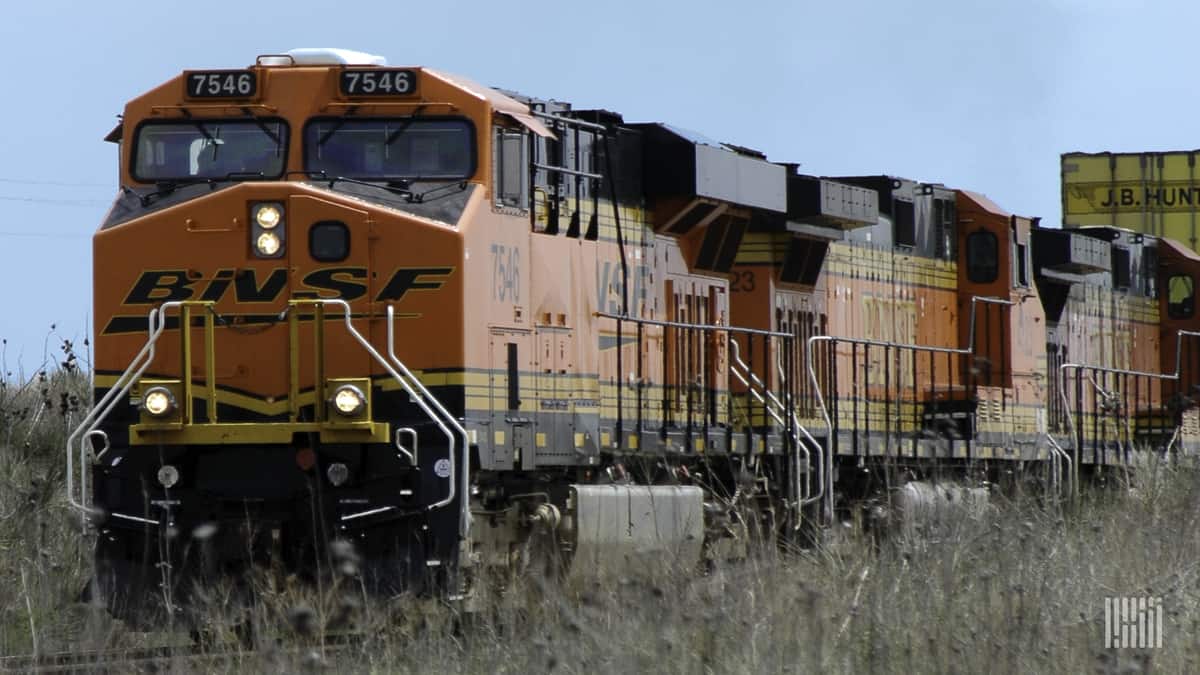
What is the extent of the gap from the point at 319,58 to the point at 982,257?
898cm

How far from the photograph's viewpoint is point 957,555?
32.1ft

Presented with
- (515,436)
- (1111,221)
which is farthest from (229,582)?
(1111,221)

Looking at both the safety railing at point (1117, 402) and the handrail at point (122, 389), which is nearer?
the handrail at point (122, 389)

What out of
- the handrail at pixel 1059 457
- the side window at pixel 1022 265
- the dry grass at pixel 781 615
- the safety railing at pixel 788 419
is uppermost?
the side window at pixel 1022 265

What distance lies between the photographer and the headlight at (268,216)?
11.5 m

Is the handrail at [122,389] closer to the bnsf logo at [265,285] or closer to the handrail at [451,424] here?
the bnsf logo at [265,285]

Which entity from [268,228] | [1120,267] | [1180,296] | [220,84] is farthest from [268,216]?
[1180,296]

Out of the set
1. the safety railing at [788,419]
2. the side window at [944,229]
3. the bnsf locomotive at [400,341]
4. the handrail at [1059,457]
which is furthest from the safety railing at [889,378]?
the bnsf locomotive at [400,341]

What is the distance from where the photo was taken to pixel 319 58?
12023mm

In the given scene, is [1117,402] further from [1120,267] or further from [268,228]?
[268,228]

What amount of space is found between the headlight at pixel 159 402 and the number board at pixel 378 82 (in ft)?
6.85

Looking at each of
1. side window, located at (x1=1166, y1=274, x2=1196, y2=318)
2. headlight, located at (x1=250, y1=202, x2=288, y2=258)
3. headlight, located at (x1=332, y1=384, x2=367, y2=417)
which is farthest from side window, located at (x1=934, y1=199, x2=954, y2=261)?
headlight, located at (x1=332, y1=384, x2=367, y2=417)

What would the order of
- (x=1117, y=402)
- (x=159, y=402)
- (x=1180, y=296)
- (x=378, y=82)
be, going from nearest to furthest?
(x=159, y=402), (x=378, y=82), (x=1117, y=402), (x=1180, y=296)

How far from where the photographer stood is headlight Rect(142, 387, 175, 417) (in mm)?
11242
